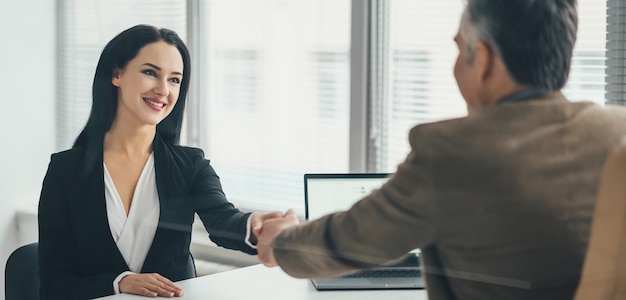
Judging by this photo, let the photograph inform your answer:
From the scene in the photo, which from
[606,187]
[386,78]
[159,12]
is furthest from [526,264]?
[386,78]

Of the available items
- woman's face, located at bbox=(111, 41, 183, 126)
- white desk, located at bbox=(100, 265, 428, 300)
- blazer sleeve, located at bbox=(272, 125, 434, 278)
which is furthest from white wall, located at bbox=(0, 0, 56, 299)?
blazer sleeve, located at bbox=(272, 125, 434, 278)

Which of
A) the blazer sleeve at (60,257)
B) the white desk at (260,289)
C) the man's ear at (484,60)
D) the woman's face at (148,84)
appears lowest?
the white desk at (260,289)

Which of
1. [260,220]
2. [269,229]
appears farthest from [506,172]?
[260,220]

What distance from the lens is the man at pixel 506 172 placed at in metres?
0.70

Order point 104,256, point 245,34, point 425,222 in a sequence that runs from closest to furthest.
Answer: point 425,222, point 104,256, point 245,34

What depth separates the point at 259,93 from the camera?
1667 millimetres

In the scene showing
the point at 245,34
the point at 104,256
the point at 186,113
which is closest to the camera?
the point at 104,256

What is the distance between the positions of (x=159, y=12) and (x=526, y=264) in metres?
0.84

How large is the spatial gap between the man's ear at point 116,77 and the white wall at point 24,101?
0.36 ft

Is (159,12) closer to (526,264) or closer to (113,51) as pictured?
(113,51)

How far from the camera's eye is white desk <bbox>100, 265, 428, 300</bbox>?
1270mm

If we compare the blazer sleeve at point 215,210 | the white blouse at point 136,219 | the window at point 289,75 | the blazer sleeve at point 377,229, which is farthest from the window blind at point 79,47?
the blazer sleeve at point 377,229

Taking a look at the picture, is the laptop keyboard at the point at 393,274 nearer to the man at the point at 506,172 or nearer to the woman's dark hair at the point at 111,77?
the man at the point at 506,172

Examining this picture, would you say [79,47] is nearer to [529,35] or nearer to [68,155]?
[68,155]
